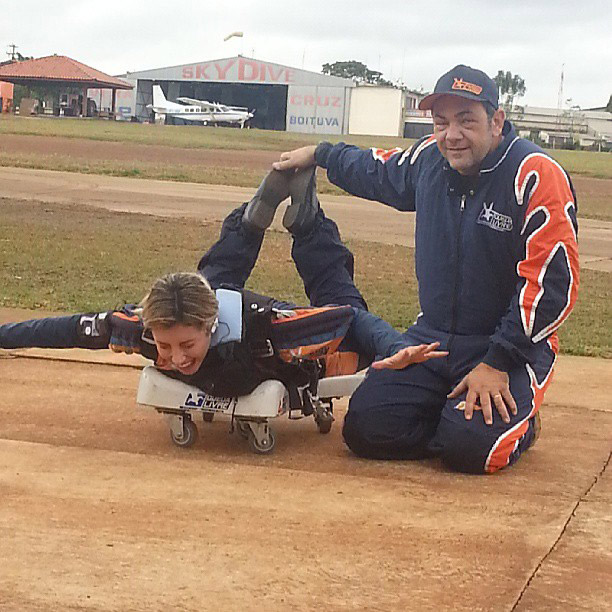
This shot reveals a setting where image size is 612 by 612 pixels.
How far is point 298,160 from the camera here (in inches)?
194

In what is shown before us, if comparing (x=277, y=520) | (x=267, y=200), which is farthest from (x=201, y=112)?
(x=277, y=520)

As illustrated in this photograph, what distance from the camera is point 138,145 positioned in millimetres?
41750

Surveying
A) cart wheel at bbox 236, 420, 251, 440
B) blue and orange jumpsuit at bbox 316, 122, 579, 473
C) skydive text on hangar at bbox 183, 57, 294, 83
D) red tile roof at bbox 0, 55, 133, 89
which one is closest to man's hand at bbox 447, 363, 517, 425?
blue and orange jumpsuit at bbox 316, 122, 579, 473

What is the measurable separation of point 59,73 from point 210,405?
84.4m

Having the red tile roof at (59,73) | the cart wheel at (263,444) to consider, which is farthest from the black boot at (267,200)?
the red tile roof at (59,73)

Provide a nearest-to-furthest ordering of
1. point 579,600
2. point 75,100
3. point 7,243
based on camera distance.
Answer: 1. point 579,600
2. point 7,243
3. point 75,100

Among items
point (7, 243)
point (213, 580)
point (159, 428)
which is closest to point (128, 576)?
point (213, 580)

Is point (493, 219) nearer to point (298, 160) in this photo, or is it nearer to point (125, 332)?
point (298, 160)

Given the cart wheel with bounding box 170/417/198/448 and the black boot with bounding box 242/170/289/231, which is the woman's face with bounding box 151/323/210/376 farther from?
the black boot with bounding box 242/170/289/231

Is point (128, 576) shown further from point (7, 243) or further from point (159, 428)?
point (7, 243)

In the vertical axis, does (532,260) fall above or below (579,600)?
above

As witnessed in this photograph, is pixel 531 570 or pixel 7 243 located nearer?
pixel 531 570

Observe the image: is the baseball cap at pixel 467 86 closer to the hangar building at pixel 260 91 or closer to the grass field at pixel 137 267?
the grass field at pixel 137 267

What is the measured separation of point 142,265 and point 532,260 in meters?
7.38
